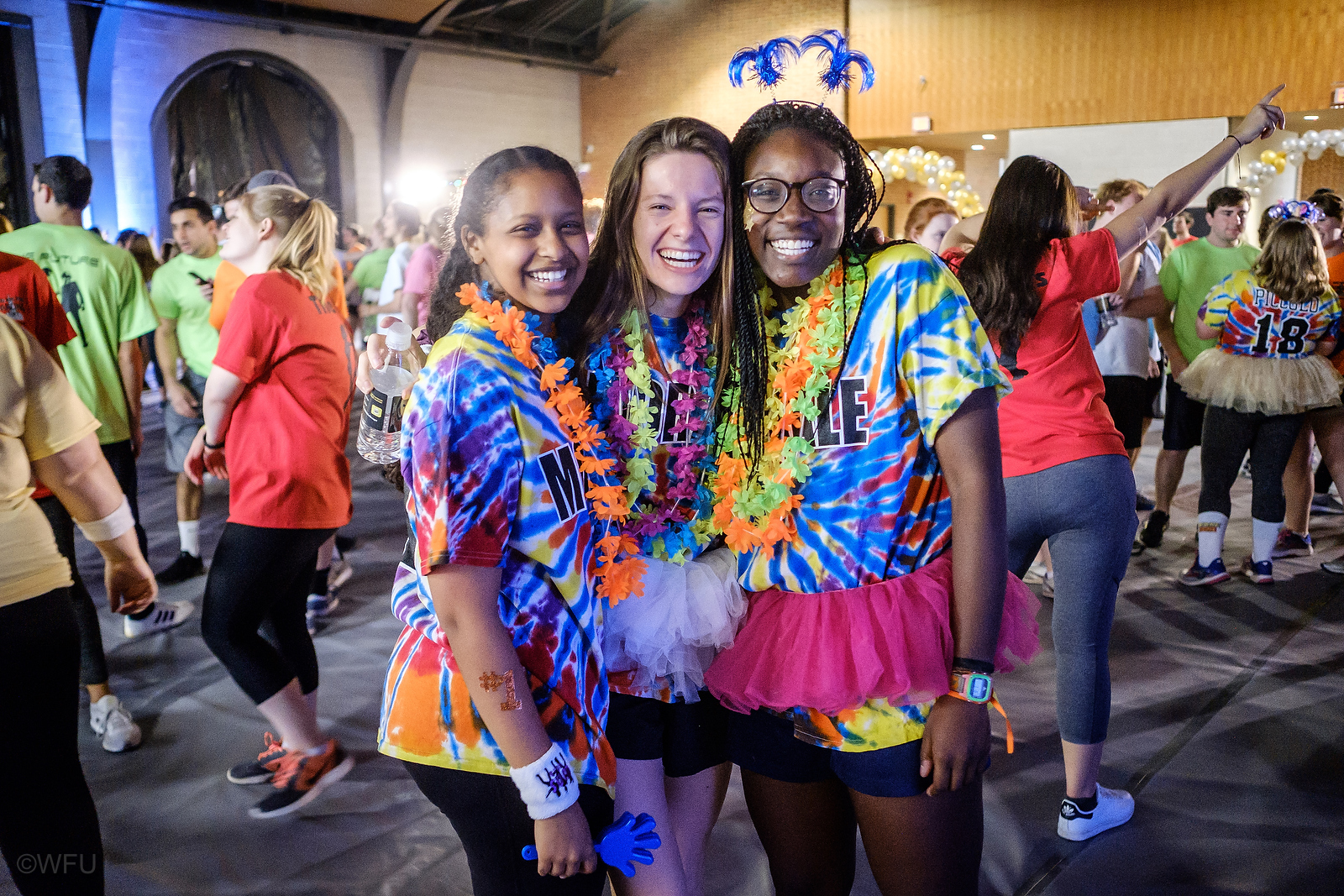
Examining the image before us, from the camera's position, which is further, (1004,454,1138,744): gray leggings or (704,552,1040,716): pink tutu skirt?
(1004,454,1138,744): gray leggings

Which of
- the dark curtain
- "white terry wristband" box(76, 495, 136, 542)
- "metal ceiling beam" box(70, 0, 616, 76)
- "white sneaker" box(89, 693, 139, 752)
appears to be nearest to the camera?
"white terry wristband" box(76, 495, 136, 542)

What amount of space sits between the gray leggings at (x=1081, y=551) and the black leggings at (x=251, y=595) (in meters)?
1.82

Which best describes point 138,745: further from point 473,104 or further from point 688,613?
point 473,104

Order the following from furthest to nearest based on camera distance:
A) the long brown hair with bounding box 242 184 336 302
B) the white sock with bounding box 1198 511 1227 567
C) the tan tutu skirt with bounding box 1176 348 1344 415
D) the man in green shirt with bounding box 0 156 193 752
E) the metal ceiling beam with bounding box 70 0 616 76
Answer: the metal ceiling beam with bounding box 70 0 616 76 < the white sock with bounding box 1198 511 1227 567 < the tan tutu skirt with bounding box 1176 348 1344 415 < the man in green shirt with bounding box 0 156 193 752 < the long brown hair with bounding box 242 184 336 302

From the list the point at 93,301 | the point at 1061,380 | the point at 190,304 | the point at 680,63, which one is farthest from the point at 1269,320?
the point at 680,63

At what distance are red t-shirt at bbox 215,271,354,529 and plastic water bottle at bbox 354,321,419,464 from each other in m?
1.00

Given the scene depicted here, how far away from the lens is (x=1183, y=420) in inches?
185

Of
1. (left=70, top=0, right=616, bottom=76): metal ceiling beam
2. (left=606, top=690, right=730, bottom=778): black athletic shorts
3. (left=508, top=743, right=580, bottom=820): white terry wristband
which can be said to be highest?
(left=70, top=0, right=616, bottom=76): metal ceiling beam

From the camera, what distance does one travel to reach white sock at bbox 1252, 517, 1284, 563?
4.18m

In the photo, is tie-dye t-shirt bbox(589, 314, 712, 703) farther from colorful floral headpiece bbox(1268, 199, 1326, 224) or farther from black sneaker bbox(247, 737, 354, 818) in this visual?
colorful floral headpiece bbox(1268, 199, 1326, 224)

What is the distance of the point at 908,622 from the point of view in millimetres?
1315

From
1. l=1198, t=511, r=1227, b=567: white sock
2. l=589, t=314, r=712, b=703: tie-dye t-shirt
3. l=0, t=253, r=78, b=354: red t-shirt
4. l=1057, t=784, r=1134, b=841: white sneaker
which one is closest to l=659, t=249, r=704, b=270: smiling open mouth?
l=589, t=314, r=712, b=703: tie-dye t-shirt

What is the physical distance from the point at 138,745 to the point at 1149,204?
123 inches

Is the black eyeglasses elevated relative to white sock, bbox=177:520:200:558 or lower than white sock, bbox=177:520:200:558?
elevated
